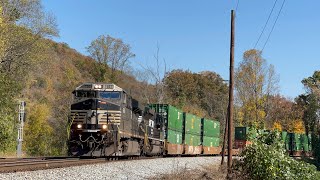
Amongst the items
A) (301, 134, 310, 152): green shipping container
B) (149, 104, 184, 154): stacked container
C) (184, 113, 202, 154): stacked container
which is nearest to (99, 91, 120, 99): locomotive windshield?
(149, 104, 184, 154): stacked container

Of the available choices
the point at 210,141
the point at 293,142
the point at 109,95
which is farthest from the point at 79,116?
the point at 293,142

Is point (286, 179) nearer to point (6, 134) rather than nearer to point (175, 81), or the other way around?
point (6, 134)

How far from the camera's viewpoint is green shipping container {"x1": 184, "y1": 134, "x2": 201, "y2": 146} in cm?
3584

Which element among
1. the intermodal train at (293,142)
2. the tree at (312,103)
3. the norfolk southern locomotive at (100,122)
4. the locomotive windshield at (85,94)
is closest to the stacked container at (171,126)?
A: the norfolk southern locomotive at (100,122)

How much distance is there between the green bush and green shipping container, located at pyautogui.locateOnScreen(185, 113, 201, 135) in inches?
725

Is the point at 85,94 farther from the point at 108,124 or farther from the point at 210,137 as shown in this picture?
the point at 210,137

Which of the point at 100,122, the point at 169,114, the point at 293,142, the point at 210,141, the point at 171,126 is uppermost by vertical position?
the point at 169,114

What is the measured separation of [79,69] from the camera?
9625 cm

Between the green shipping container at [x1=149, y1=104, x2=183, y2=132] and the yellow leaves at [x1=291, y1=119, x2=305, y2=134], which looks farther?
the yellow leaves at [x1=291, y1=119, x2=305, y2=134]

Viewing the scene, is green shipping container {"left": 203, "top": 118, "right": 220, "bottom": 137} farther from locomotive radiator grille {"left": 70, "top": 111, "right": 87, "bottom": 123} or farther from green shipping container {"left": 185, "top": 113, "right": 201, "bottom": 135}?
locomotive radiator grille {"left": 70, "top": 111, "right": 87, "bottom": 123}

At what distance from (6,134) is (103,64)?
128 feet

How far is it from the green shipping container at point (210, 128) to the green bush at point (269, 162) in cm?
2359

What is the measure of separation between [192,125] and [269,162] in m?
22.3

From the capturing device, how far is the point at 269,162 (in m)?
15.3
